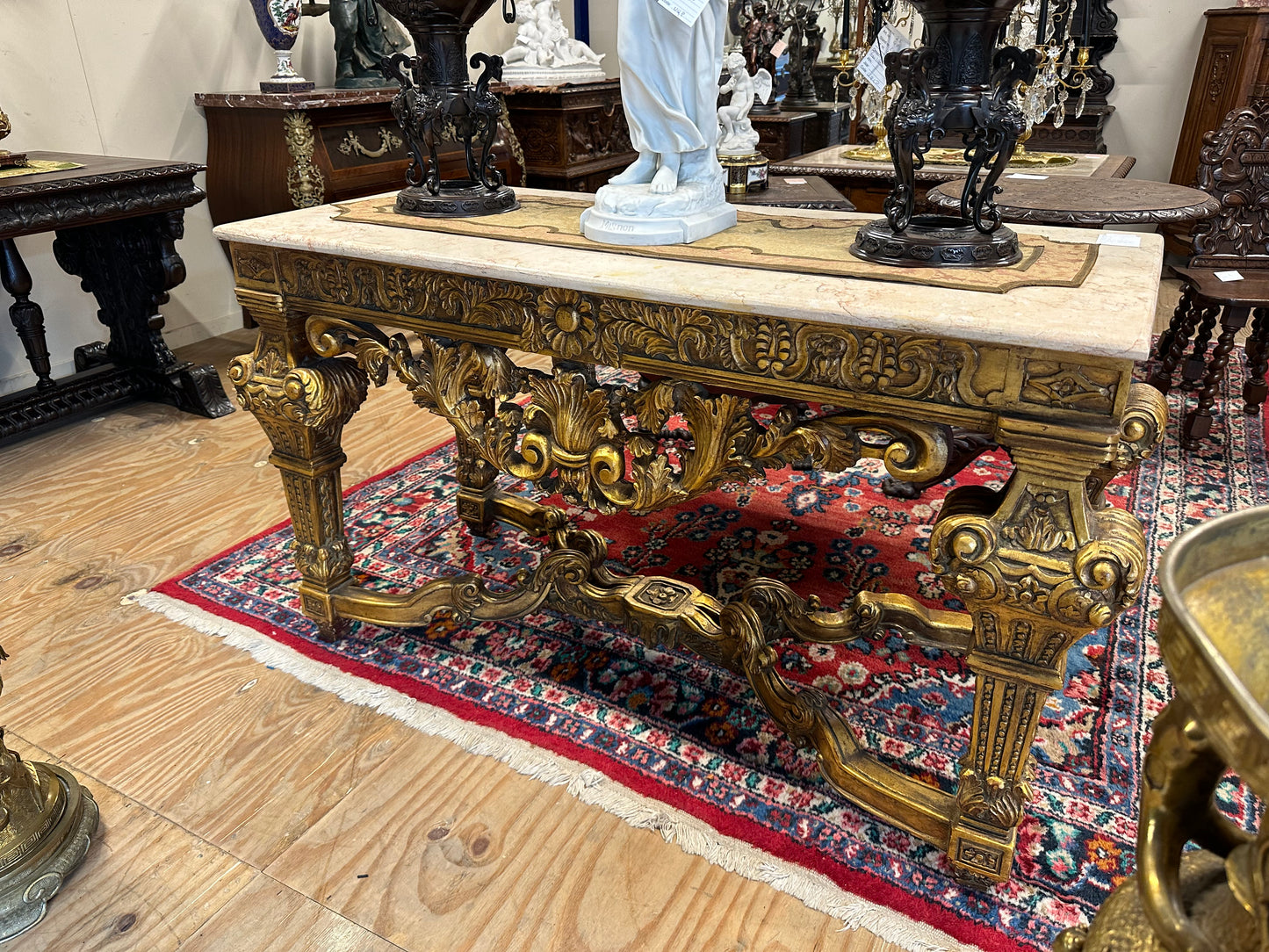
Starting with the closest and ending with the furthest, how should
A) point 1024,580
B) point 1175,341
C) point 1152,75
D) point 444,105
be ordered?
point 1024,580 < point 444,105 < point 1175,341 < point 1152,75

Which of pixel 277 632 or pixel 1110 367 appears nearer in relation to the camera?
pixel 1110 367

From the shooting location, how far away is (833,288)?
1.33m

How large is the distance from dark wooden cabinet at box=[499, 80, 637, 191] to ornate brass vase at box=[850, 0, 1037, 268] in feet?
12.7

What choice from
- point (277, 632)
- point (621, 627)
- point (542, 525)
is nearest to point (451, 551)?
point (542, 525)

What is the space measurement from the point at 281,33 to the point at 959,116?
145 inches

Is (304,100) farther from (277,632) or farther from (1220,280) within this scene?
(1220,280)

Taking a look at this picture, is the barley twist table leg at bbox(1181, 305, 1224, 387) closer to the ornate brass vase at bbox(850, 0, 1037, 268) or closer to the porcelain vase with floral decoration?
the ornate brass vase at bbox(850, 0, 1037, 268)

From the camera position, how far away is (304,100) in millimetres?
3758

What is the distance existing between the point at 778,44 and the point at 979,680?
3258mm

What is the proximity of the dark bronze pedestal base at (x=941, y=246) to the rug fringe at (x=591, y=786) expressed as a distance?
1.09 metres

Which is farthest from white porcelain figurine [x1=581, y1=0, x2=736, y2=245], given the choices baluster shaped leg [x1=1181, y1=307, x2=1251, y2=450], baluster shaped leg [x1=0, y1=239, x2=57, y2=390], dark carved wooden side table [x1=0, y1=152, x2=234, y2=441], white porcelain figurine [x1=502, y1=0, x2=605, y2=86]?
white porcelain figurine [x1=502, y1=0, x2=605, y2=86]

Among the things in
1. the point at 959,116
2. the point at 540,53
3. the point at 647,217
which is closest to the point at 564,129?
the point at 540,53

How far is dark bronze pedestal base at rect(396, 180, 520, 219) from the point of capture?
1.92 meters

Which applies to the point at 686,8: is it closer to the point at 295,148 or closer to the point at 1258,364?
the point at 295,148
